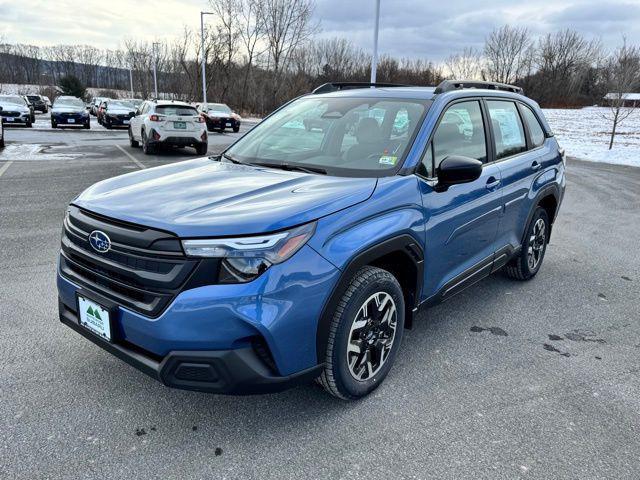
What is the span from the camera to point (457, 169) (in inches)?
113

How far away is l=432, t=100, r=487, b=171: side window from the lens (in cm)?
322

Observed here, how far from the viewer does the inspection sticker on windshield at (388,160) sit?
2.96 meters

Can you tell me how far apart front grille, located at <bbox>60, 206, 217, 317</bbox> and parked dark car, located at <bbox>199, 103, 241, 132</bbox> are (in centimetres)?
2414

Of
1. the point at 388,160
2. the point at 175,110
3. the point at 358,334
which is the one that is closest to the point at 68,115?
the point at 175,110

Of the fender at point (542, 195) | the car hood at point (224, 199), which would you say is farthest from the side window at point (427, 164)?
the fender at point (542, 195)

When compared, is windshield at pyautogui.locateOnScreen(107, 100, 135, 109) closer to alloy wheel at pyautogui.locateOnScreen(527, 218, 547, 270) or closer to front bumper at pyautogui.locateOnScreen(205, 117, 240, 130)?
front bumper at pyautogui.locateOnScreen(205, 117, 240, 130)

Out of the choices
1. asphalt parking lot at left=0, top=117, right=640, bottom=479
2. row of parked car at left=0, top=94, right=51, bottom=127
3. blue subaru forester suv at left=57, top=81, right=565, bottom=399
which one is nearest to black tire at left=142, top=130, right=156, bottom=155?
asphalt parking lot at left=0, top=117, right=640, bottom=479

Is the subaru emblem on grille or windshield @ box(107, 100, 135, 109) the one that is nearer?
the subaru emblem on grille

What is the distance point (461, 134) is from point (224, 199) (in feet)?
6.18

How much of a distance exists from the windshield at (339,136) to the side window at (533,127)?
5.82 ft

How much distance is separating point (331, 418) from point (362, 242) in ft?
3.21

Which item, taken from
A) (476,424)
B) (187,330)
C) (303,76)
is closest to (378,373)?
(476,424)

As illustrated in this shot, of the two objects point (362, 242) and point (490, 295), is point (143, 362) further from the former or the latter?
point (490, 295)

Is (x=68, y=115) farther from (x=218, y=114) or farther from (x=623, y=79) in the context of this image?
(x=623, y=79)
